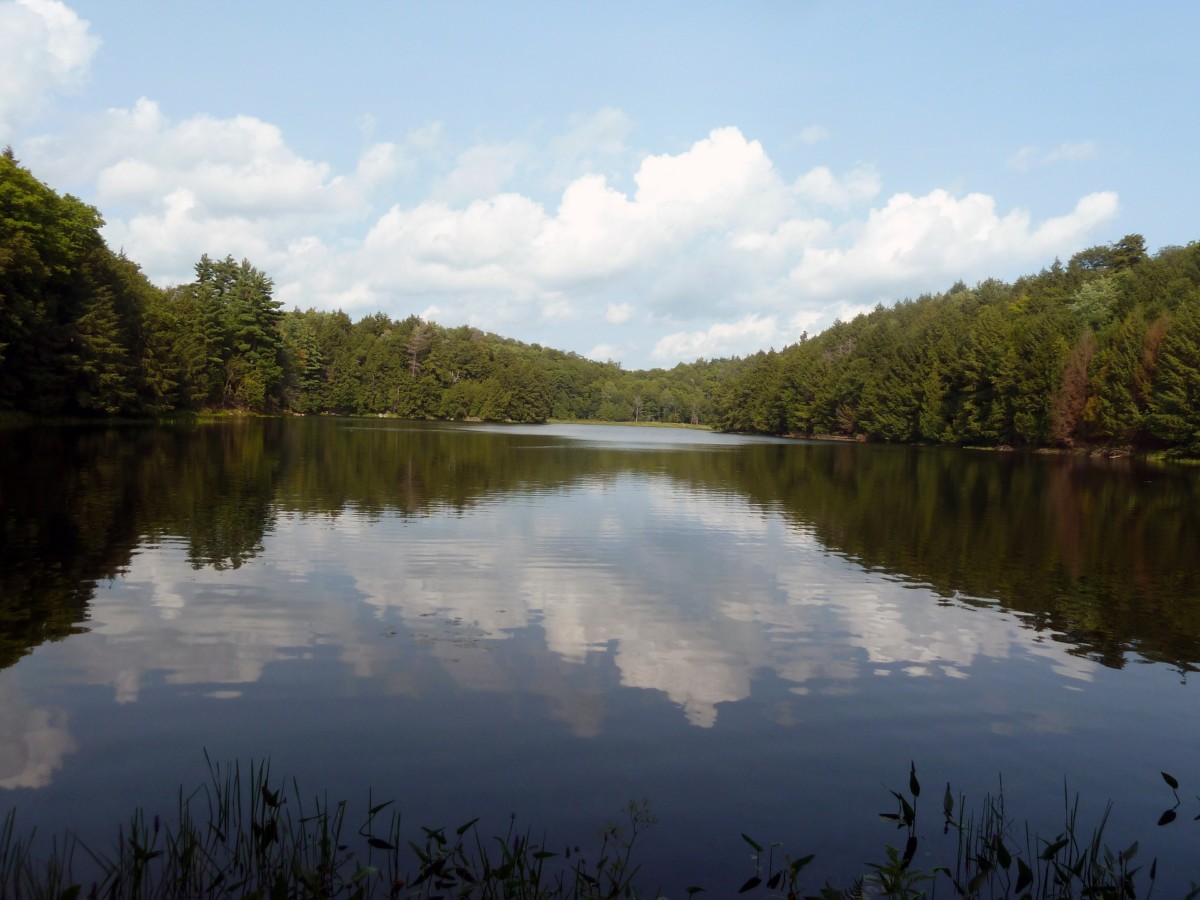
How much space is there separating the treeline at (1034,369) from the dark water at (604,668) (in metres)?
51.3

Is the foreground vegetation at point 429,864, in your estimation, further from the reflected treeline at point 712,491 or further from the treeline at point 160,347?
the treeline at point 160,347

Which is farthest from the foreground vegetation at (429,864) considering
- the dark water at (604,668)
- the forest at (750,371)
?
the forest at (750,371)

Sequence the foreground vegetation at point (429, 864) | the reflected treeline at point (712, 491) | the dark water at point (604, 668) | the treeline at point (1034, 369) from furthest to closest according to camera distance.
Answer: the treeline at point (1034, 369), the reflected treeline at point (712, 491), the dark water at point (604, 668), the foreground vegetation at point (429, 864)

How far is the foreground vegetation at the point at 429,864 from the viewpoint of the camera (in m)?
5.27

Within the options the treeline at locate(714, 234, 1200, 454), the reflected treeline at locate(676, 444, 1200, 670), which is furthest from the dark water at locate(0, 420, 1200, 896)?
the treeline at locate(714, 234, 1200, 454)

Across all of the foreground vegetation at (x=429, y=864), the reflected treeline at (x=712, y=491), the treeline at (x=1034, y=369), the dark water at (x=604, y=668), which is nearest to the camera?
the foreground vegetation at (x=429, y=864)

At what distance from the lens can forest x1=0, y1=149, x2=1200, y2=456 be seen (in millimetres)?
60281

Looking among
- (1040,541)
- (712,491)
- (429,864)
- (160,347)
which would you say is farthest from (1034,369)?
(429,864)

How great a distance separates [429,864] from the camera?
5652 millimetres

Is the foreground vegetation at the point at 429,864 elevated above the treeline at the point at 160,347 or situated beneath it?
situated beneath

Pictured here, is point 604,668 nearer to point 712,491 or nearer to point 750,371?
point 712,491

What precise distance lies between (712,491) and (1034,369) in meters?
64.4

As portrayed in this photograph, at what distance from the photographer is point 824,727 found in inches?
361

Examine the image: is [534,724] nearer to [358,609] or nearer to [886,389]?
[358,609]
